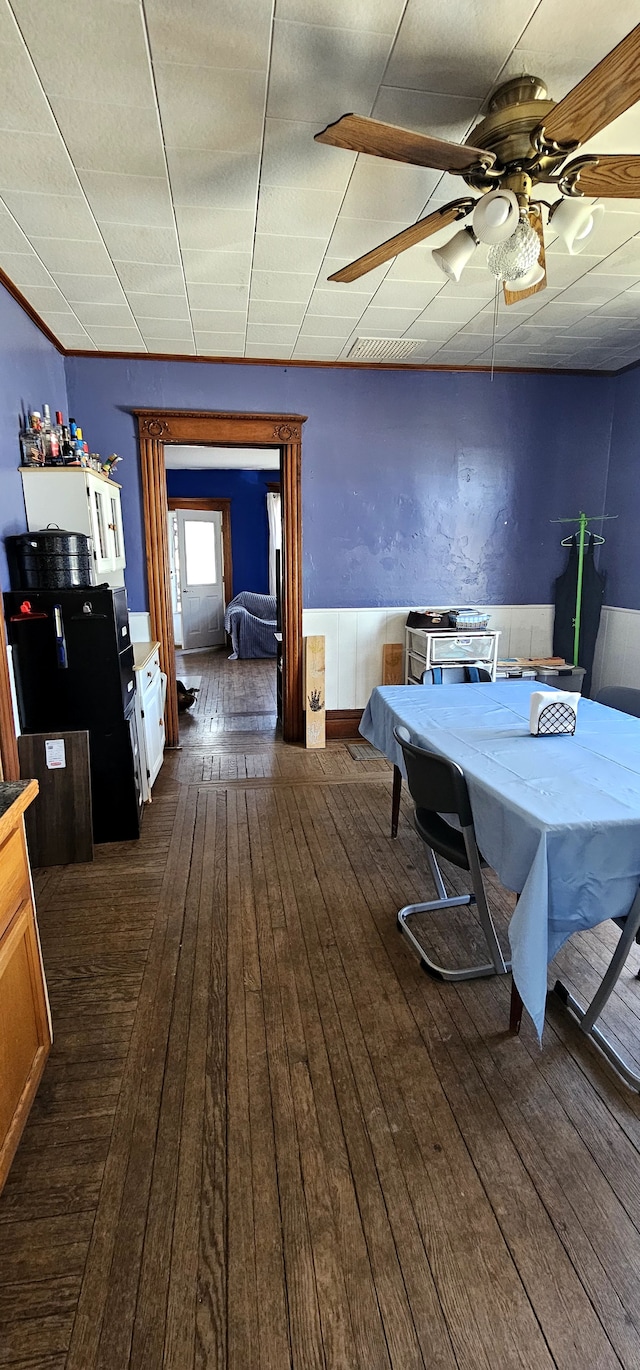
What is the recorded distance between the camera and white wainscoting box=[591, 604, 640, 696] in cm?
470

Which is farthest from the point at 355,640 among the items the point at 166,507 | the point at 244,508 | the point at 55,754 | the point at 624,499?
the point at 244,508

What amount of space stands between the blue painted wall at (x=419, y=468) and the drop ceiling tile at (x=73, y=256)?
1.42 meters

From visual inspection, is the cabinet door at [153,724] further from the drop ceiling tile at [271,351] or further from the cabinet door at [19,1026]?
the drop ceiling tile at [271,351]

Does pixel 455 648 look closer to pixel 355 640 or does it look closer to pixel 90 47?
pixel 355 640

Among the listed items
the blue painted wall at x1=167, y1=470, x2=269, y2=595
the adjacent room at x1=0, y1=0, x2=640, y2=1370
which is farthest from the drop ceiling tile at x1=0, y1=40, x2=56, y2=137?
the blue painted wall at x1=167, y1=470, x2=269, y2=595

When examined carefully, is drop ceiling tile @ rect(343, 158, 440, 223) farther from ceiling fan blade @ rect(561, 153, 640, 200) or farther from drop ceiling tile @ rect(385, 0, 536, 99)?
ceiling fan blade @ rect(561, 153, 640, 200)

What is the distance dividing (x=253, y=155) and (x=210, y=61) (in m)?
0.40

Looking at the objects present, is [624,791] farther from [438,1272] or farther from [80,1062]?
[80,1062]

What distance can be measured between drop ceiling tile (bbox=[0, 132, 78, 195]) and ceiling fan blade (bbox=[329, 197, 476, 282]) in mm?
998

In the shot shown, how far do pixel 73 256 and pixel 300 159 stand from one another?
1248mm

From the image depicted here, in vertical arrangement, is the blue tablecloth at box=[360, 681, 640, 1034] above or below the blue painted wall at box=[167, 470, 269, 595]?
below

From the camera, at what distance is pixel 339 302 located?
3383mm

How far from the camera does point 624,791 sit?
1856mm

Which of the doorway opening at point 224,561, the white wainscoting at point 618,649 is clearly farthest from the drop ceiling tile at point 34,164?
the doorway opening at point 224,561
